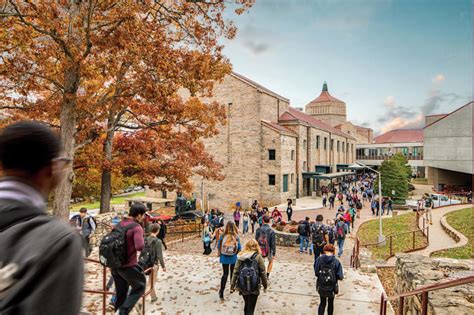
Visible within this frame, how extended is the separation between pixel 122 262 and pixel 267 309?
3732 millimetres

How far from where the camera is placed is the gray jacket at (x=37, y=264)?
3.98 feet

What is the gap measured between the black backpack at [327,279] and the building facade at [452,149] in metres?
41.5

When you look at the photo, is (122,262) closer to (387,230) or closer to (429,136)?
(387,230)

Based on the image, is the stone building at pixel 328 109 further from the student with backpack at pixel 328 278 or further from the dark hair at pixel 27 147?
the dark hair at pixel 27 147

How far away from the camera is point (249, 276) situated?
585cm

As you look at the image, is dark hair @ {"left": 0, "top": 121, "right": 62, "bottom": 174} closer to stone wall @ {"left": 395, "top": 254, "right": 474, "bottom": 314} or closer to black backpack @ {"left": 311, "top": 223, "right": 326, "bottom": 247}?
stone wall @ {"left": 395, "top": 254, "right": 474, "bottom": 314}

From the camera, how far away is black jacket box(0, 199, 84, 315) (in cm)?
121

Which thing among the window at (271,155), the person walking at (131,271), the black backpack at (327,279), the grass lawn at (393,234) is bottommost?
the grass lawn at (393,234)

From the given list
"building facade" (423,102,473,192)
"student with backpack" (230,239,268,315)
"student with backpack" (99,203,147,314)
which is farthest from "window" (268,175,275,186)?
"student with backpack" (99,203,147,314)

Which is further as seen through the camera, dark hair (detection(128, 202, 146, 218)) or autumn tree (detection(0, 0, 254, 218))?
autumn tree (detection(0, 0, 254, 218))

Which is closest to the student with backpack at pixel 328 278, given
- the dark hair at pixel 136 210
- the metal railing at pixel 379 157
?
the dark hair at pixel 136 210

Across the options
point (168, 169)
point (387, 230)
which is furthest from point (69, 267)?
point (387, 230)

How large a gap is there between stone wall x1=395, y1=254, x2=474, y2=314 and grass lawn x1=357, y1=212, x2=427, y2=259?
7.91 meters

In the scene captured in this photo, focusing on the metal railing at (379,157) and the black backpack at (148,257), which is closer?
the black backpack at (148,257)
